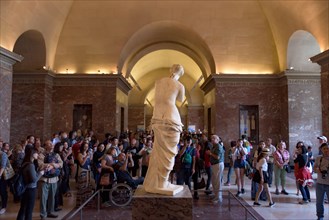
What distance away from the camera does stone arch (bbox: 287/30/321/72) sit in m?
13.2

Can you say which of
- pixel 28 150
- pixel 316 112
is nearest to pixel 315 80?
pixel 316 112

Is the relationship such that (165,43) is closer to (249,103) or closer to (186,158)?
(249,103)

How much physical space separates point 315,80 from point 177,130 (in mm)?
10865

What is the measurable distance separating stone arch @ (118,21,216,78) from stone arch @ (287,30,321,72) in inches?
135

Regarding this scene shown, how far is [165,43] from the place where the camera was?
18.6 meters

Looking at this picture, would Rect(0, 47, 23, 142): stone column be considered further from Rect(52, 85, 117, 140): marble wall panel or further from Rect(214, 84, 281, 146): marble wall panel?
Rect(214, 84, 281, 146): marble wall panel

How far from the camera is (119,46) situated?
14.7 metres

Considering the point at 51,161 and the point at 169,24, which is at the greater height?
the point at 169,24

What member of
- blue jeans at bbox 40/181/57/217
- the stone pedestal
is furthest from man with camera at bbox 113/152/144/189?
the stone pedestal

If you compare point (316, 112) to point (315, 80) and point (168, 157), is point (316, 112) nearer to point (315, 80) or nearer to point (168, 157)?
point (315, 80)

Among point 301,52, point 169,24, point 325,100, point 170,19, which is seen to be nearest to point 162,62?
point 169,24

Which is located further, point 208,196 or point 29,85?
point 29,85

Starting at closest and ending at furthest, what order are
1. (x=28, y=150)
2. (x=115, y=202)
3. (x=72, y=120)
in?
1. (x=28, y=150)
2. (x=115, y=202)
3. (x=72, y=120)

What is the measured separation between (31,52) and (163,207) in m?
11.5
